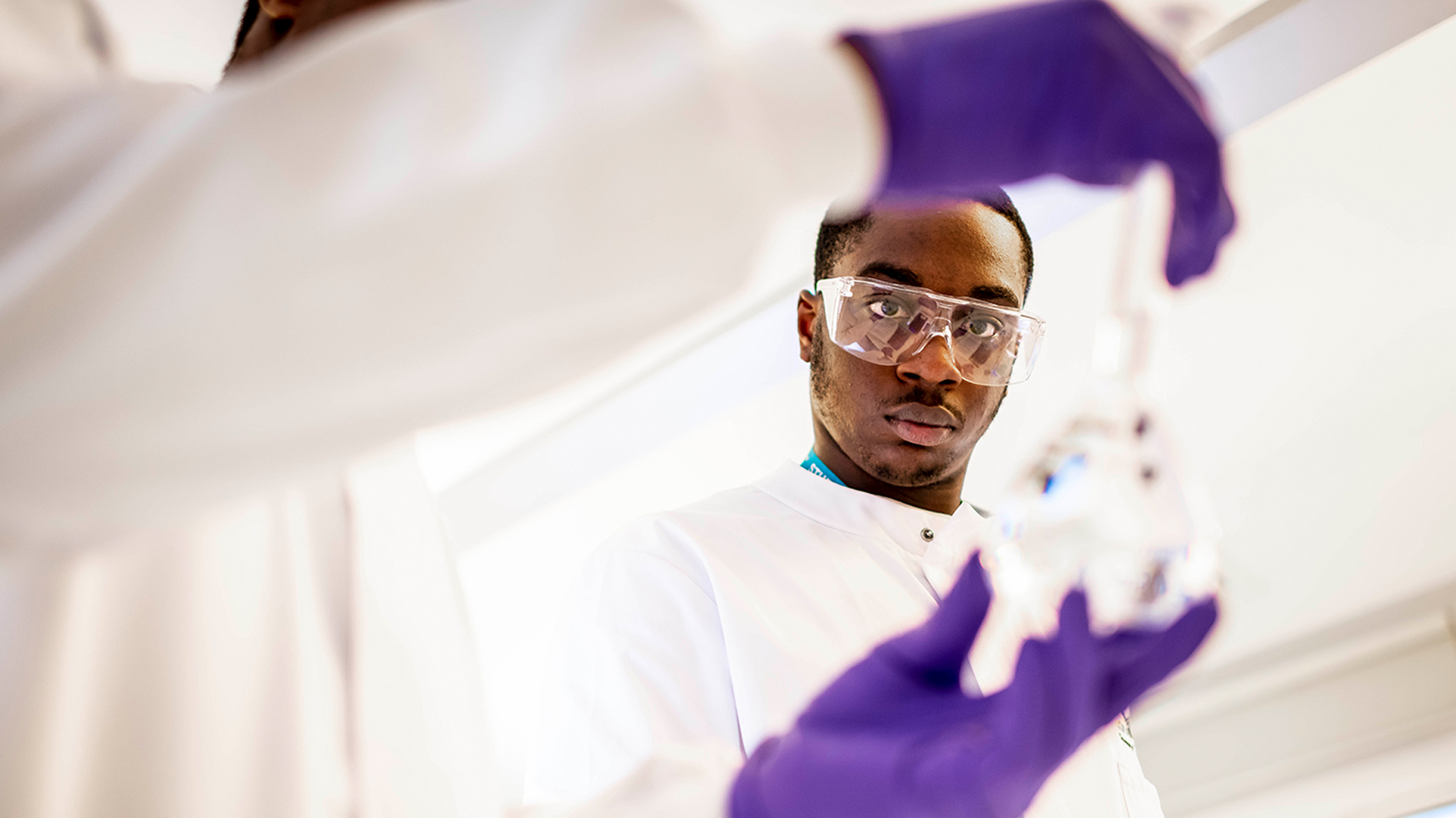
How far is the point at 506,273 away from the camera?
451 mm

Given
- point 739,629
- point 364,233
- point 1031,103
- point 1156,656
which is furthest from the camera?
point 739,629

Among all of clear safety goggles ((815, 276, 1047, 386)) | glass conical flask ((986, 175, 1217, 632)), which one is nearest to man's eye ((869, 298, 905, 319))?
clear safety goggles ((815, 276, 1047, 386))

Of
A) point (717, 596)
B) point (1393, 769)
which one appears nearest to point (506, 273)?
point (717, 596)

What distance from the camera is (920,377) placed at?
5.52 ft

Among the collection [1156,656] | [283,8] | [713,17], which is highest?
[713,17]

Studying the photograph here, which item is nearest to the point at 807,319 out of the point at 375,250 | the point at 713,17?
the point at 713,17

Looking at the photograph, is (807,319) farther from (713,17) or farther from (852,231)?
(713,17)

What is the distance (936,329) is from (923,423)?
169 millimetres

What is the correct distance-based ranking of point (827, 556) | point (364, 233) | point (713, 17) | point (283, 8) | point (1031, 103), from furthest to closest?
Result: point (713, 17)
point (827, 556)
point (283, 8)
point (1031, 103)
point (364, 233)

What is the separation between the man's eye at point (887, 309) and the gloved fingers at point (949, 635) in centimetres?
91

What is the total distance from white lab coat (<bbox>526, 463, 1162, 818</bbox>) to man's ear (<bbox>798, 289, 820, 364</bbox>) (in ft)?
1.44

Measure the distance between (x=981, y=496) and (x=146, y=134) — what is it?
112 inches

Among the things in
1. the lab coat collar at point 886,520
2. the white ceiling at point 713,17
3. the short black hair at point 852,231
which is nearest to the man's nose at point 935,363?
the lab coat collar at point 886,520

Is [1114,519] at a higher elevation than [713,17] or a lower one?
lower
